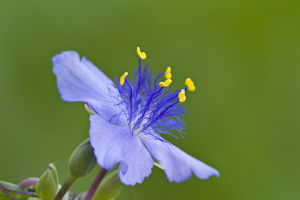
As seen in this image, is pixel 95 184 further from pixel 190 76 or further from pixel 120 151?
pixel 190 76

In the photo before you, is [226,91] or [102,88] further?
[226,91]

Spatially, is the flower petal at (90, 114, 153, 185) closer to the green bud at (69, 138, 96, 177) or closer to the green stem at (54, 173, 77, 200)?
the green bud at (69, 138, 96, 177)

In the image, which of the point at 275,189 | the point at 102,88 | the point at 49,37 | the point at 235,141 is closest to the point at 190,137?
the point at 235,141

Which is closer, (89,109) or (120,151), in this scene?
(120,151)

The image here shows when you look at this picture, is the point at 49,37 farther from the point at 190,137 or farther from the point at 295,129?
the point at 295,129

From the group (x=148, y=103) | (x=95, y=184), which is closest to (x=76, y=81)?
(x=148, y=103)

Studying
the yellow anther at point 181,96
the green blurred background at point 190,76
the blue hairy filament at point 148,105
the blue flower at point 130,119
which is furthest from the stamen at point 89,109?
the green blurred background at point 190,76
